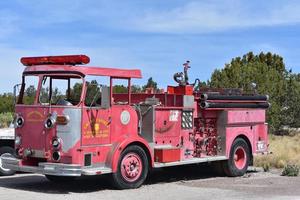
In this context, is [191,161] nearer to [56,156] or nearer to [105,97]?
[105,97]

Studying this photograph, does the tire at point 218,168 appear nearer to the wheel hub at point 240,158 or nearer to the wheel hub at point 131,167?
the wheel hub at point 240,158

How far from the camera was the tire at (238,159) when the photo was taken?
15.4 m

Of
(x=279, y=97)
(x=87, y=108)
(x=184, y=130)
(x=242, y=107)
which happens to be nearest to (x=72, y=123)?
(x=87, y=108)

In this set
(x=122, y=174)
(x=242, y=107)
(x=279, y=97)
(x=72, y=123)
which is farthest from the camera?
(x=279, y=97)

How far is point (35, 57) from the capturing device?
12.4 meters

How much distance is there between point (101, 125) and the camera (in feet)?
39.1

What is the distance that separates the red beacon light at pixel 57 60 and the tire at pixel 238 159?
5.54 m

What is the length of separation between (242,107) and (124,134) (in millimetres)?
4480

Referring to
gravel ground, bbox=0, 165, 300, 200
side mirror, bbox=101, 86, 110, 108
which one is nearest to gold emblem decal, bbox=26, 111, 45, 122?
side mirror, bbox=101, 86, 110, 108

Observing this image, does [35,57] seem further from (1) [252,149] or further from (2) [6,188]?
(1) [252,149]

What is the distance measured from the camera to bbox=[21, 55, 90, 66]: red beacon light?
461 inches

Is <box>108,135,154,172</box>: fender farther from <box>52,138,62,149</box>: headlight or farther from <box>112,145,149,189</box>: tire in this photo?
<box>52,138,62,149</box>: headlight

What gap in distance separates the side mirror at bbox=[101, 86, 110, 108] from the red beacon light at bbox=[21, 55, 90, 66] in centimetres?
68

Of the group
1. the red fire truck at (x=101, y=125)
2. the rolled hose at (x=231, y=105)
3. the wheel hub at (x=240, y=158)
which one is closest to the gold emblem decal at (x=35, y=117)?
the red fire truck at (x=101, y=125)
